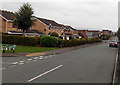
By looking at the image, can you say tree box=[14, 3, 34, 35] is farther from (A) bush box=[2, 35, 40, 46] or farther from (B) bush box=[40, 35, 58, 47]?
(B) bush box=[40, 35, 58, 47]

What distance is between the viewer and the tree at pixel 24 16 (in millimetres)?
36156

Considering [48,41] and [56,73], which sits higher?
[48,41]

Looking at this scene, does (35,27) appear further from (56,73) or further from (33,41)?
(56,73)

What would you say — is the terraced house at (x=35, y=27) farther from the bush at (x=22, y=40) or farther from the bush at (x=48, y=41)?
the bush at (x=48, y=41)

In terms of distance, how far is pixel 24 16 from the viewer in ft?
118

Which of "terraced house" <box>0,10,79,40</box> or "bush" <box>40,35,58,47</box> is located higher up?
"terraced house" <box>0,10,79,40</box>

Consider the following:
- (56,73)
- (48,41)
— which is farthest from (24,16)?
(56,73)

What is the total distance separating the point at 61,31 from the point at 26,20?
32.4 m

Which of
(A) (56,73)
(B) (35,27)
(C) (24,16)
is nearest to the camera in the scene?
(A) (56,73)

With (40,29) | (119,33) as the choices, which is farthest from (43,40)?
(40,29)

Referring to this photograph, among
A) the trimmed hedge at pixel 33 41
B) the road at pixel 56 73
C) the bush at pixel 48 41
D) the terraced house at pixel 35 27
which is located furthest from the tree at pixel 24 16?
the road at pixel 56 73

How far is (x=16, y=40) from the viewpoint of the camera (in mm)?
30375

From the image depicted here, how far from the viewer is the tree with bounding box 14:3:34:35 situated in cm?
3616

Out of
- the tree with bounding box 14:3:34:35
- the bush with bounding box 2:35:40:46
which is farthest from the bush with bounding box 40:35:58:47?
the tree with bounding box 14:3:34:35
